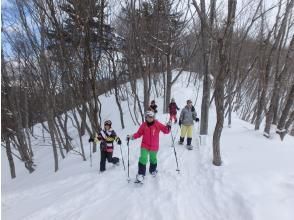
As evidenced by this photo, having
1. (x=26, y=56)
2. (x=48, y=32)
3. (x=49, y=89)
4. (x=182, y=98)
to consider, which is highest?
(x=48, y=32)

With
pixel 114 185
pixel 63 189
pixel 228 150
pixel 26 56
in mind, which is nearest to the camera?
pixel 114 185

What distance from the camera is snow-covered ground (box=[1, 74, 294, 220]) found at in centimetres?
583

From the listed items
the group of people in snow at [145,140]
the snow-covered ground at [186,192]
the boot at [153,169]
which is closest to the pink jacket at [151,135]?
the group of people in snow at [145,140]

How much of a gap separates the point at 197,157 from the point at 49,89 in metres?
8.09

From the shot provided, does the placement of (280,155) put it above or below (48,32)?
below

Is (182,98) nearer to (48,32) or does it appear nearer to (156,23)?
(156,23)

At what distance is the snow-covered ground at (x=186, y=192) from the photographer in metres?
5.83

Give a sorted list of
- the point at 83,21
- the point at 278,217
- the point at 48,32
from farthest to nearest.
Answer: the point at 48,32
the point at 83,21
the point at 278,217

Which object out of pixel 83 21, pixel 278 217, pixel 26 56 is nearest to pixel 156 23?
pixel 83 21

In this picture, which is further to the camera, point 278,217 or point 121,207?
point 121,207

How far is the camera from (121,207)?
6.57 m

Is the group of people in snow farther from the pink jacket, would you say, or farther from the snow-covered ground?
the snow-covered ground

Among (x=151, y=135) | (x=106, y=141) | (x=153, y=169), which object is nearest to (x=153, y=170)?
(x=153, y=169)

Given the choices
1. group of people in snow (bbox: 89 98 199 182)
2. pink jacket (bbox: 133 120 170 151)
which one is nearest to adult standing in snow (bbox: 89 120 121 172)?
group of people in snow (bbox: 89 98 199 182)
